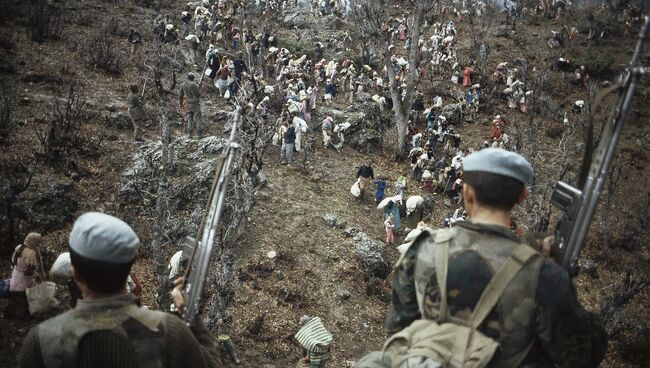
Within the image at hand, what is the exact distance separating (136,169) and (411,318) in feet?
36.4

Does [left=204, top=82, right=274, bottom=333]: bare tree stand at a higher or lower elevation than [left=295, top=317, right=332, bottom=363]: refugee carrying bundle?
higher

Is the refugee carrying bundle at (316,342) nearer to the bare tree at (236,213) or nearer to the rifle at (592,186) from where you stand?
the bare tree at (236,213)

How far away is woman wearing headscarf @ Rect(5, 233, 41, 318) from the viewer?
22.6 ft

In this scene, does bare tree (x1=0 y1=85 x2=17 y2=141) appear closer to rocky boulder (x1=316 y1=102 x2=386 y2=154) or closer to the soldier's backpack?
rocky boulder (x1=316 y1=102 x2=386 y2=154)

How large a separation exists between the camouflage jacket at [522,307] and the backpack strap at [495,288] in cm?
2

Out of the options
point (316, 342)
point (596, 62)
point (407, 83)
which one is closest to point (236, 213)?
point (316, 342)

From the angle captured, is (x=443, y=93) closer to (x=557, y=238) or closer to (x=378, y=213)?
(x=378, y=213)

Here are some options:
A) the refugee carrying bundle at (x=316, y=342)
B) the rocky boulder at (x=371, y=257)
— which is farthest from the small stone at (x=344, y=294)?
the refugee carrying bundle at (x=316, y=342)

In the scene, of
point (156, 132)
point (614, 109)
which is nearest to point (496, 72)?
point (156, 132)

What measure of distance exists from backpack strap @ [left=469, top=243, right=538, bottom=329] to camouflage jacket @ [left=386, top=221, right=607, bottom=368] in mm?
22

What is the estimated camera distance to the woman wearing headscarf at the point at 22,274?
690cm

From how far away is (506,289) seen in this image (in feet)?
5.94

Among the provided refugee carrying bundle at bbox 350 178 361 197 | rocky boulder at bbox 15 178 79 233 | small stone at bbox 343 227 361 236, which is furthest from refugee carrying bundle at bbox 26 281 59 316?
refugee carrying bundle at bbox 350 178 361 197

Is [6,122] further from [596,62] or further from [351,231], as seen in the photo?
[596,62]
